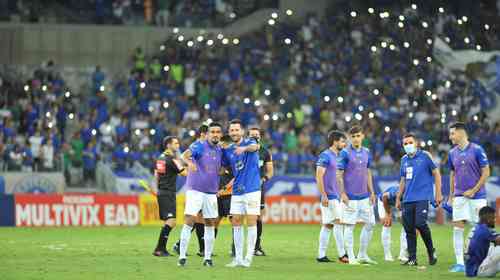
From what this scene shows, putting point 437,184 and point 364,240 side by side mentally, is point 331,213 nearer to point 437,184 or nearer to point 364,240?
point 364,240

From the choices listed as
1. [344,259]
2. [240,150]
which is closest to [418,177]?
[344,259]

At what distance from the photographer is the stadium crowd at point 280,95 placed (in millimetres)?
38344

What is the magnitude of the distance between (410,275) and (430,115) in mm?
24842

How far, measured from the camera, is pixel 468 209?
1894 centimetres

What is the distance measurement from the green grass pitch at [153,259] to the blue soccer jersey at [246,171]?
1367 millimetres

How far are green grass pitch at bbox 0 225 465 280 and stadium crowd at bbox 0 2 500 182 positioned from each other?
818cm

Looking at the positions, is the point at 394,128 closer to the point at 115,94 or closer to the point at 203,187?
the point at 115,94

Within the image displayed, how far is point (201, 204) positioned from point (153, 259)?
225 cm

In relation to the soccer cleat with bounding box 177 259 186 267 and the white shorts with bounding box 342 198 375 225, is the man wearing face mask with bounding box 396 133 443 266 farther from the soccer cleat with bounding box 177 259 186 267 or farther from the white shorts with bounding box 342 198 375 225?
the soccer cleat with bounding box 177 259 186 267

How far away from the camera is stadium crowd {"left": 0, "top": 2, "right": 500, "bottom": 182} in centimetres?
3834

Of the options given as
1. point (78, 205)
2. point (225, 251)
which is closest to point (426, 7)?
point (78, 205)

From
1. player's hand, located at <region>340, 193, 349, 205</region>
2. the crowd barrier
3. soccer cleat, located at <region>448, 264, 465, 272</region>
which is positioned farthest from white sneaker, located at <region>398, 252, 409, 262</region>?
the crowd barrier

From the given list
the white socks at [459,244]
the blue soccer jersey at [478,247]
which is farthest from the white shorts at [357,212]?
the blue soccer jersey at [478,247]

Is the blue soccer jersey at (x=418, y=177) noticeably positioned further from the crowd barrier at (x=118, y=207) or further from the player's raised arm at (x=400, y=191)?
the crowd barrier at (x=118, y=207)
